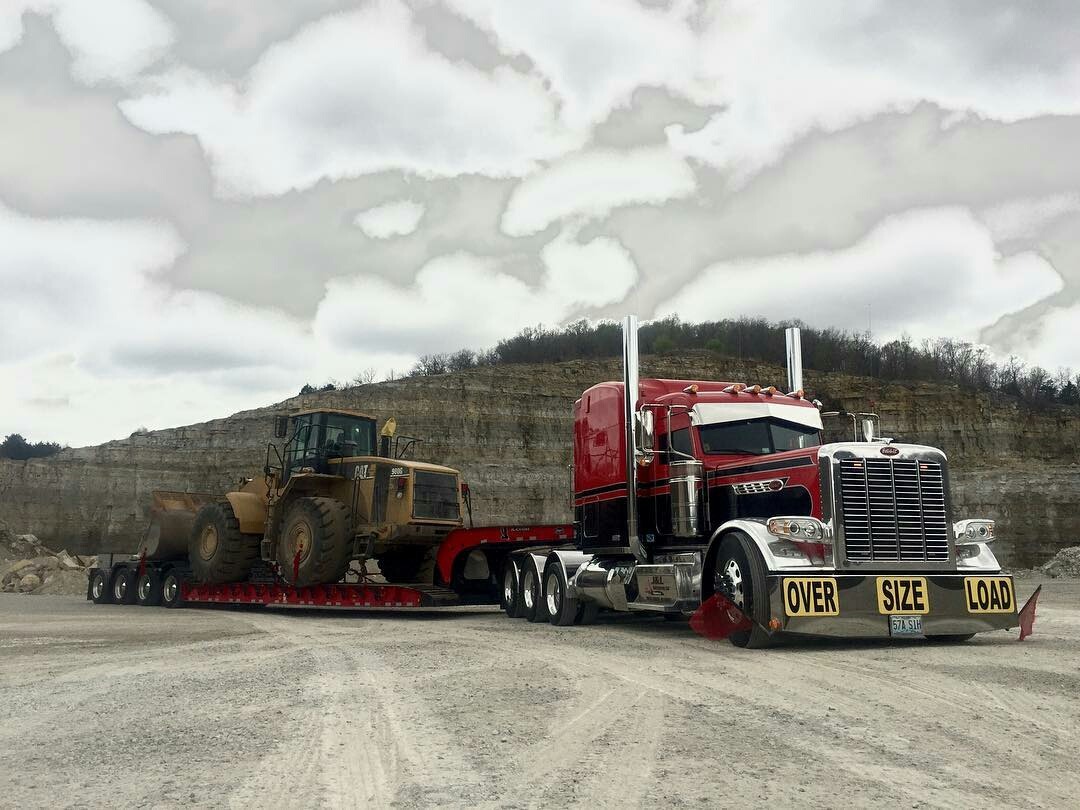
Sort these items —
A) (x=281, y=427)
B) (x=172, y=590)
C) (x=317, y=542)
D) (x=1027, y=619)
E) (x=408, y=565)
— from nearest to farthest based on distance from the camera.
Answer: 1. (x=1027, y=619)
2. (x=317, y=542)
3. (x=281, y=427)
4. (x=408, y=565)
5. (x=172, y=590)

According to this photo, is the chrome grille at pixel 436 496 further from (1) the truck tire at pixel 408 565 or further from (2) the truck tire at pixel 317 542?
(2) the truck tire at pixel 317 542

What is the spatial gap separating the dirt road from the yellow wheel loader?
19.5 feet

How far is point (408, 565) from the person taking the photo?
19062mm

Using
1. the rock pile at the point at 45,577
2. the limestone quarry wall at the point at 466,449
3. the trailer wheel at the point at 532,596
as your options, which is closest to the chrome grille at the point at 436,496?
the trailer wheel at the point at 532,596

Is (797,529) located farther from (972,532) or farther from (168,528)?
(168,528)

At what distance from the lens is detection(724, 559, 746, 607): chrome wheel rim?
409 inches

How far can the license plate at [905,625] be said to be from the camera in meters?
10.0

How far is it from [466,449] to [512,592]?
1467 inches

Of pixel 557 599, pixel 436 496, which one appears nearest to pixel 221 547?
pixel 436 496

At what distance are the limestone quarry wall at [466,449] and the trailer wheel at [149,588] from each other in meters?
27.4

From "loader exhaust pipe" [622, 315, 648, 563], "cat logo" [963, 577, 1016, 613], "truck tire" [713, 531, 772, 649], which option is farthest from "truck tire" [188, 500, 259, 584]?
"cat logo" [963, 577, 1016, 613]

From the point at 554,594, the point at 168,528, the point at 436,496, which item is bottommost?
the point at 554,594

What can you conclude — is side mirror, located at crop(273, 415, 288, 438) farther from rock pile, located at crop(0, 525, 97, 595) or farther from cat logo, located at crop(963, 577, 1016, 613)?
rock pile, located at crop(0, 525, 97, 595)

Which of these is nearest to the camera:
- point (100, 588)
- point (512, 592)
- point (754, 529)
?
point (754, 529)
